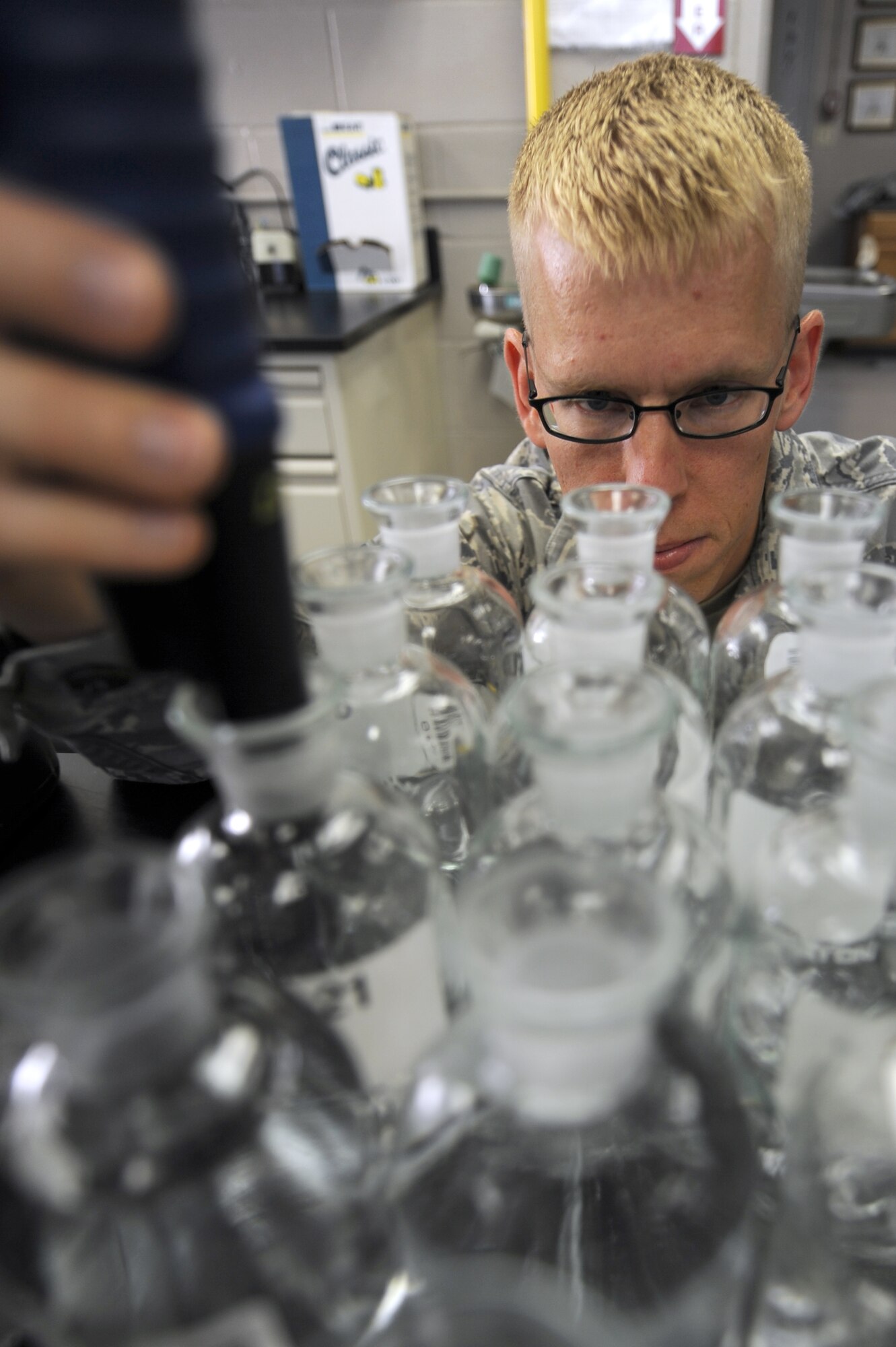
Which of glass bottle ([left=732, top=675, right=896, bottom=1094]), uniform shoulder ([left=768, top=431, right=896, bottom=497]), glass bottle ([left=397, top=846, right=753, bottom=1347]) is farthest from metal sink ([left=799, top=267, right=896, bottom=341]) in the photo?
glass bottle ([left=397, top=846, right=753, bottom=1347])

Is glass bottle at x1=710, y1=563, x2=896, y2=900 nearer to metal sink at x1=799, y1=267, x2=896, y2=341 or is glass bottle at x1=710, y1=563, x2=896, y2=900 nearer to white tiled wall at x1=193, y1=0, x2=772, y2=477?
metal sink at x1=799, y1=267, x2=896, y2=341

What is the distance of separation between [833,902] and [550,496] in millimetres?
738

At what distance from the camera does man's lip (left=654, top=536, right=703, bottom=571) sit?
2.68 ft

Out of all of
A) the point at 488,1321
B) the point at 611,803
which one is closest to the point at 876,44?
the point at 611,803

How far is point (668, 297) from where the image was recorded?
2.39 ft

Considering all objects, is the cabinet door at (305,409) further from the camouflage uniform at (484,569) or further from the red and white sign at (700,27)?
the red and white sign at (700,27)

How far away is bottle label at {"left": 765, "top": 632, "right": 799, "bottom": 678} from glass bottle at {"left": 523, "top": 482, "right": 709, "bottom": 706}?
1.7 inches

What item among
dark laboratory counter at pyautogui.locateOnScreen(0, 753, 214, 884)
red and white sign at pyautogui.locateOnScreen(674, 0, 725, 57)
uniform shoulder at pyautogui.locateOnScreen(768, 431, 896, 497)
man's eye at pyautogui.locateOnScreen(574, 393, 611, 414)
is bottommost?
dark laboratory counter at pyautogui.locateOnScreen(0, 753, 214, 884)

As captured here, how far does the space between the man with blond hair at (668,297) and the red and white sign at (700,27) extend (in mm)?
1297

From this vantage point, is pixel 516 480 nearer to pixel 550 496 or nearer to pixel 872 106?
pixel 550 496

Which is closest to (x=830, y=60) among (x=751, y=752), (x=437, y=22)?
(x=437, y=22)

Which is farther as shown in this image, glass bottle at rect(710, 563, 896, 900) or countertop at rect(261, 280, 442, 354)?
countertop at rect(261, 280, 442, 354)

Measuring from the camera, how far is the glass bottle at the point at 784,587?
448mm

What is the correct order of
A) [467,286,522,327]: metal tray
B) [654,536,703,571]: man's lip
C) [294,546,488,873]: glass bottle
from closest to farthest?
[294,546,488,873]: glass bottle → [654,536,703,571]: man's lip → [467,286,522,327]: metal tray
